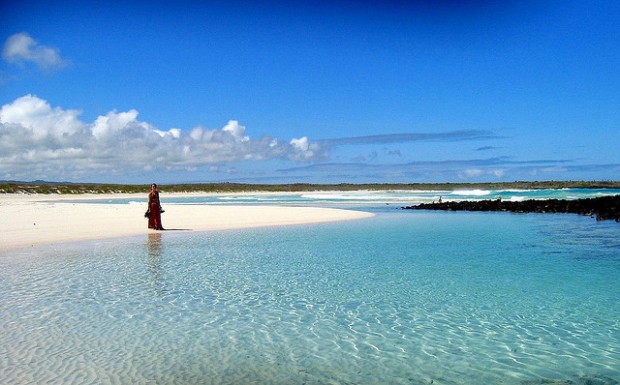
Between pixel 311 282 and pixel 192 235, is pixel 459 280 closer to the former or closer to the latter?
pixel 311 282

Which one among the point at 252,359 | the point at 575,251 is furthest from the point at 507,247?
the point at 252,359

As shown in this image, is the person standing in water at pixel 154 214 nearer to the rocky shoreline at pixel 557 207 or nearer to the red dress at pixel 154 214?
the red dress at pixel 154 214

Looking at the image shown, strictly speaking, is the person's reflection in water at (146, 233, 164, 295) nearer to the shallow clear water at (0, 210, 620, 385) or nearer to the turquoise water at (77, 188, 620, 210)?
the shallow clear water at (0, 210, 620, 385)

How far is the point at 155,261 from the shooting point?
15.0m

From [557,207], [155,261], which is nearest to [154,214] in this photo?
Answer: [155,261]

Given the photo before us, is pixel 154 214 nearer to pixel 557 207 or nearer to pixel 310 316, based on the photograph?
pixel 310 316

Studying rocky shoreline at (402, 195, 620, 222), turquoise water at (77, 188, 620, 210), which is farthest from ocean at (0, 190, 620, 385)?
turquoise water at (77, 188, 620, 210)

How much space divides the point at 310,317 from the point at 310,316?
0.05 meters

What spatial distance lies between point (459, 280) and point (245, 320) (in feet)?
18.2

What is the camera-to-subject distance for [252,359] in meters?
7.05

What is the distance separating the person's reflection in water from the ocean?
8 cm

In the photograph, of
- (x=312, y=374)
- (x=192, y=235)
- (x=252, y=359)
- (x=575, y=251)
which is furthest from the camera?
(x=192, y=235)

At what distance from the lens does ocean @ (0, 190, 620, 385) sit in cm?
662

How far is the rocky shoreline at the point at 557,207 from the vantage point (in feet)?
111
